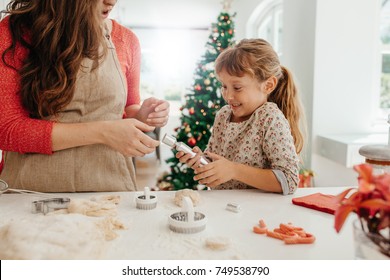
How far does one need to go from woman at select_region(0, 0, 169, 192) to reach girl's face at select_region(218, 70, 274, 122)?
35cm

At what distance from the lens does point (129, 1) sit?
6.31 metres

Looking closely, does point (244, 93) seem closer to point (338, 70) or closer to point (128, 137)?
point (128, 137)

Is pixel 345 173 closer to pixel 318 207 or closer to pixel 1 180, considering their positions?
pixel 318 207

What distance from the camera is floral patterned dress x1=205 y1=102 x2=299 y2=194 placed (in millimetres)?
1165

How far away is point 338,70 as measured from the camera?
324 centimetres

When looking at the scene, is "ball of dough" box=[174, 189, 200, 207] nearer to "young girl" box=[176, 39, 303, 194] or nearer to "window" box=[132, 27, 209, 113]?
"young girl" box=[176, 39, 303, 194]

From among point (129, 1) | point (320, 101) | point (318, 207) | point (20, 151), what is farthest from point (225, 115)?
point (129, 1)

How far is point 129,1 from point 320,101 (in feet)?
13.5

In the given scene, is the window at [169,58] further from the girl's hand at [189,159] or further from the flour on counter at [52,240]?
the flour on counter at [52,240]

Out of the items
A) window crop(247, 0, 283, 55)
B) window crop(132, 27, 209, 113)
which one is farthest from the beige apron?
window crop(132, 27, 209, 113)

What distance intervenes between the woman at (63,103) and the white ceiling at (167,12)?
17.7 ft

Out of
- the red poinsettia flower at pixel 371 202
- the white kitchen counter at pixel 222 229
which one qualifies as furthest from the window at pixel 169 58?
the red poinsettia flower at pixel 371 202

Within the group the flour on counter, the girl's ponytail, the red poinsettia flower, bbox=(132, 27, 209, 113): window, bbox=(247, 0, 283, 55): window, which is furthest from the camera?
bbox=(132, 27, 209, 113): window
